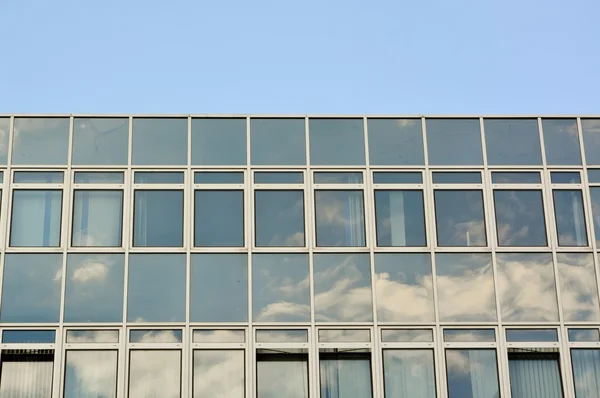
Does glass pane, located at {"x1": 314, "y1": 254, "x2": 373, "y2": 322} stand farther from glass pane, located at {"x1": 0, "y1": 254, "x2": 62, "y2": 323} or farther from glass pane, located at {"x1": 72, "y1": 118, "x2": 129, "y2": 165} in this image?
glass pane, located at {"x1": 0, "y1": 254, "x2": 62, "y2": 323}

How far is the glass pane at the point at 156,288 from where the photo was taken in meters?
19.1

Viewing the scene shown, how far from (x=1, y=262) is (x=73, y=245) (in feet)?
4.81

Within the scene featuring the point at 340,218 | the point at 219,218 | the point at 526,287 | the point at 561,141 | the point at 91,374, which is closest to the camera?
the point at 91,374

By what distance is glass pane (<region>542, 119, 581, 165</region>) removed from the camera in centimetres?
2062

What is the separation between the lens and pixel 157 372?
61.7ft

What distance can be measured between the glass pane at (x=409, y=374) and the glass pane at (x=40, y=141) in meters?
8.06

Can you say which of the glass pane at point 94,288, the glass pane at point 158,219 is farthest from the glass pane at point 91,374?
the glass pane at point 158,219

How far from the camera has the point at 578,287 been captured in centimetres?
1967

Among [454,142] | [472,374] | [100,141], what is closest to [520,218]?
[454,142]

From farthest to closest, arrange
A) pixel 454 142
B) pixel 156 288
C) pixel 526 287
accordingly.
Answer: pixel 454 142 → pixel 526 287 → pixel 156 288

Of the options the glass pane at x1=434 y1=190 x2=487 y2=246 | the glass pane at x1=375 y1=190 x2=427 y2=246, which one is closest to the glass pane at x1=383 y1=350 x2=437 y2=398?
the glass pane at x1=375 y1=190 x2=427 y2=246

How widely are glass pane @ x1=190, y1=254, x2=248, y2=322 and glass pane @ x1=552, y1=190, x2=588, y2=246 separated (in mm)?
6779

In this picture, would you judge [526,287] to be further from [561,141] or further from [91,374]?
[91,374]

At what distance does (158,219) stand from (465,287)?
21.5ft
